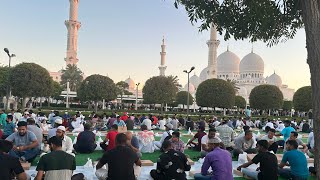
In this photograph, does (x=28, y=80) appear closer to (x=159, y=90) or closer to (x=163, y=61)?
(x=159, y=90)

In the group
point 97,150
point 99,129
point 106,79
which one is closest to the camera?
point 97,150

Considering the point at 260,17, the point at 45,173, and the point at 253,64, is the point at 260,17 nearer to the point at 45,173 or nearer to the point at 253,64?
the point at 45,173

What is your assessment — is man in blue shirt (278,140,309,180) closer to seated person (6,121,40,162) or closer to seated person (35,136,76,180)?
seated person (35,136,76,180)

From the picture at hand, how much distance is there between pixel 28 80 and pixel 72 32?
38599mm

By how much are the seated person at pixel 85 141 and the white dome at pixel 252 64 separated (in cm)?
8277

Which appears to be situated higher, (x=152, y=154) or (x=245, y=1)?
(x=245, y=1)

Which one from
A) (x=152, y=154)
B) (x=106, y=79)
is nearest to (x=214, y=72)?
(x=106, y=79)

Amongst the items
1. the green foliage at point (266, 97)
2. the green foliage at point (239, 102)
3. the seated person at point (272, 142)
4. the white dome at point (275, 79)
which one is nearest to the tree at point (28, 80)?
the green foliage at point (266, 97)

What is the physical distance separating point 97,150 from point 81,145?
1045 millimetres

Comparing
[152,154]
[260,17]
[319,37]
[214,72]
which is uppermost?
[214,72]

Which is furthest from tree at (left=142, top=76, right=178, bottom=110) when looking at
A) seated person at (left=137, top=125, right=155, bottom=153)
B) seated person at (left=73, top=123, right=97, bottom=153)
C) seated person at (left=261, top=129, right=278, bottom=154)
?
seated person at (left=261, top=129, right=278, bottom=154)

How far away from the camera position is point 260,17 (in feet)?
29.2

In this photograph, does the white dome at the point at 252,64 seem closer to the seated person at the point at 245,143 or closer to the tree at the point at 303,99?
the tree at the point at 303,99

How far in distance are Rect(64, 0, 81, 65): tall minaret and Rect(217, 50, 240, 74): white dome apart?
3683 centimetres
